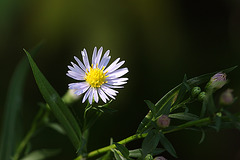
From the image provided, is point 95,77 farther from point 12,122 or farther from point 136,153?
point 12,122

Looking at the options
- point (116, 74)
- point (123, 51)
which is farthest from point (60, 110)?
point (123, 51)

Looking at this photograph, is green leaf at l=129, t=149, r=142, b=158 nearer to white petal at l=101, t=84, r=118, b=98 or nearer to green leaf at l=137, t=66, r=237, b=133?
green leaf at l=137, t=66, r=237, b=133

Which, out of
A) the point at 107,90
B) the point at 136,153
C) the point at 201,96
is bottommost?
the point at 136,153

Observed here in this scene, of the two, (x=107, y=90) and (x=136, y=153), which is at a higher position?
(x=107, y=90)

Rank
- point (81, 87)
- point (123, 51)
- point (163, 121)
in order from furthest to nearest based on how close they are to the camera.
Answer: point (123, 51)
point (81, 87)
point (163, 121)

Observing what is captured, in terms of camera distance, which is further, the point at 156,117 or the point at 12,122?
the point at 12,122

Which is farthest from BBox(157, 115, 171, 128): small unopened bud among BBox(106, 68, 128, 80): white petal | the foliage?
BBox(106, 68, 128, 80): white petal
